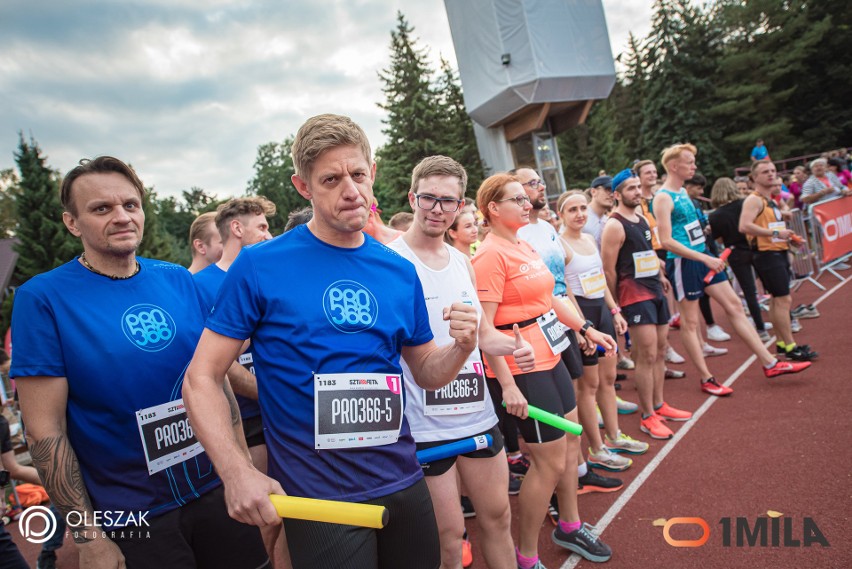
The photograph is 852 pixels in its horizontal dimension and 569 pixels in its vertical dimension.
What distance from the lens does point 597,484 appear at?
404 cm

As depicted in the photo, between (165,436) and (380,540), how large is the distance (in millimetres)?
980

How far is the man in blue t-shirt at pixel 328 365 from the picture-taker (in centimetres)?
164

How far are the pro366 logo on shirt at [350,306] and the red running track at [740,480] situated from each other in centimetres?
244

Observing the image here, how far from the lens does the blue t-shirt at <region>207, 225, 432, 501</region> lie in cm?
166

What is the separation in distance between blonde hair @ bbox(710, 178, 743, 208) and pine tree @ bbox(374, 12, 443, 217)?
23915 millimetres

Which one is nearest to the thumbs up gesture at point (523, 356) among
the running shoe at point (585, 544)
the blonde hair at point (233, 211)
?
the running shoe at point (585, 544)

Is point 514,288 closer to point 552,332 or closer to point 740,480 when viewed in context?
point 552,332

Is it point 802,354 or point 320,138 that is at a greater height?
point 320,138

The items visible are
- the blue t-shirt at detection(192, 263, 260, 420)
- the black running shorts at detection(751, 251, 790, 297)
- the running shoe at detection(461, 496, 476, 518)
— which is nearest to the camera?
the blue t-shirt at detection(192, 263, 260, 420)

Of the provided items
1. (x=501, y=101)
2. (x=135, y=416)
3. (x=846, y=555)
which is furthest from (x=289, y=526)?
(x=501, y=101)

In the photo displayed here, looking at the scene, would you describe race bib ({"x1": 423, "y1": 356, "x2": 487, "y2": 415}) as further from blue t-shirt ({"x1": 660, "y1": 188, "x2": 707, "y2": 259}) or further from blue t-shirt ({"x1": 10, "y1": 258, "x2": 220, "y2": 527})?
blue t-shirt ({"x1": 660, "y1": 188, "x2": 707, "y2": 259})

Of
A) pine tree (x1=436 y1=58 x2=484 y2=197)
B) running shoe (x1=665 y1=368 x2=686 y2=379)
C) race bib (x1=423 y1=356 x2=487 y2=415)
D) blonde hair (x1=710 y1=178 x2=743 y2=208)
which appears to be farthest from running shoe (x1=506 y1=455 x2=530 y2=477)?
pine tree (x1=436 y1=58 x2=484 y2=197)

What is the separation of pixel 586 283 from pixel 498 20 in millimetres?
22721

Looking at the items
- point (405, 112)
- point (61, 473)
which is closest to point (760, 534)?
point (61, 473)
